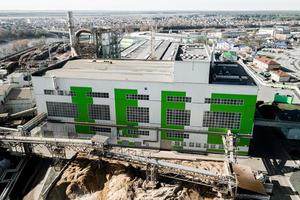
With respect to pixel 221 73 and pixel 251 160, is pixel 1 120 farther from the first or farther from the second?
pixel 251 160

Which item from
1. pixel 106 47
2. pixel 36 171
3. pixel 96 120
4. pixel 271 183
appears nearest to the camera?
pixel 271 183

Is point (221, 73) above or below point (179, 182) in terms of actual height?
above

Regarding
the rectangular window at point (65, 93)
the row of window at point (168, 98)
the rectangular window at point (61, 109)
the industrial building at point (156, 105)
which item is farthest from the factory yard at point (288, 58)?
the rectangular window at point (65, 93)

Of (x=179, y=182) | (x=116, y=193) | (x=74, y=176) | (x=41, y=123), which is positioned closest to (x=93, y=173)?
(x=74, y=176)

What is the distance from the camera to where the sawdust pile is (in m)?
24.4

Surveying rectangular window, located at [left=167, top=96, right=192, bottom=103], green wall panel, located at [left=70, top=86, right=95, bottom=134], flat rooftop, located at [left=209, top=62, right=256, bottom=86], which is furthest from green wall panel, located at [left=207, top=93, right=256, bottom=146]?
green wall panel, located at [left=70, top=86, right=95, bottom=134]

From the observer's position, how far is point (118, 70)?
3656 centimetres

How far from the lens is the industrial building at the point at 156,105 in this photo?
29625 millimetres

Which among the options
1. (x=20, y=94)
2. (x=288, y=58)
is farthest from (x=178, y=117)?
(x=288, y=58)

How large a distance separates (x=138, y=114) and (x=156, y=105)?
2.56 metres

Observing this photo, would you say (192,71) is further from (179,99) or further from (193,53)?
(193,53)

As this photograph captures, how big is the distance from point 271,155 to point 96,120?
21893 millimetres

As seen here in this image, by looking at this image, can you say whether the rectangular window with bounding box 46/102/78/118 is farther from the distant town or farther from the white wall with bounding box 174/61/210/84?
the white wall with bounding box 174/61/210/84

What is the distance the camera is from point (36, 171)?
94.8 feet
